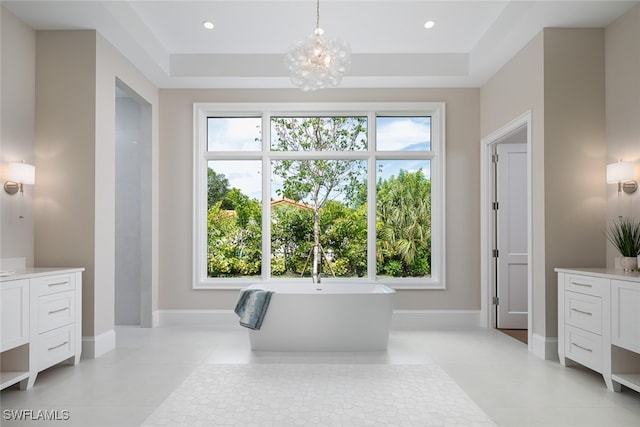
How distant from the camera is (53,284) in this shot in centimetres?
332

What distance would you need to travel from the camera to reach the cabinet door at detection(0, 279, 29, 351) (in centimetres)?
282

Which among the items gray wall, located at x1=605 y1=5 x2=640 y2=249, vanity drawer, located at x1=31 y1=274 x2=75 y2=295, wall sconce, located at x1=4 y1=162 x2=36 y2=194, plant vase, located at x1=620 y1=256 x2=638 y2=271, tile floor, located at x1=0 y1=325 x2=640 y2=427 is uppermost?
gray wall, located at x1=605 y1=5 x2=640 y2=249

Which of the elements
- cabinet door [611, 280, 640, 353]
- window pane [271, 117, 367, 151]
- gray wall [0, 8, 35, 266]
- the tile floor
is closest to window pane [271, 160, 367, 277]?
window pane [271, 117, 367, 151]

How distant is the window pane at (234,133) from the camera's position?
5.50 meters

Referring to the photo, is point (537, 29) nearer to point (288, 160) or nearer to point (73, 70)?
point (288, 160)

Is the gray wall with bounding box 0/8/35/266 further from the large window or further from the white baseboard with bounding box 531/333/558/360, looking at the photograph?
the white baseboard with bounding box 531/333/558/360

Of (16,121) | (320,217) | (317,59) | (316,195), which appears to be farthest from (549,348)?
(16,121)

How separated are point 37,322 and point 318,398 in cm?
215

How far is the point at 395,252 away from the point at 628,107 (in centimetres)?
284

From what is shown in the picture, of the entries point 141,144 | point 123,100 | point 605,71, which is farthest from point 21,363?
point 605,71

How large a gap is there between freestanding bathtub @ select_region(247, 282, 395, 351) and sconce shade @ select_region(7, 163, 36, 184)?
2298mm

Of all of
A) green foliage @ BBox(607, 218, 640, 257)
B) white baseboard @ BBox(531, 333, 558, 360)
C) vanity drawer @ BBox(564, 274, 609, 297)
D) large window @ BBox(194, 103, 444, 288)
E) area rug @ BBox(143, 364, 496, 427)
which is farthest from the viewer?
large window @ BBox(194, 103, 444, 288)

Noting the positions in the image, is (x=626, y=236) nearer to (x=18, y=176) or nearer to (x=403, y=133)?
(x=403, y=133)

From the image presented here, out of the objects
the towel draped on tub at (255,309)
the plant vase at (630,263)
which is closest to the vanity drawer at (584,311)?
the plant vase at (630,263)
